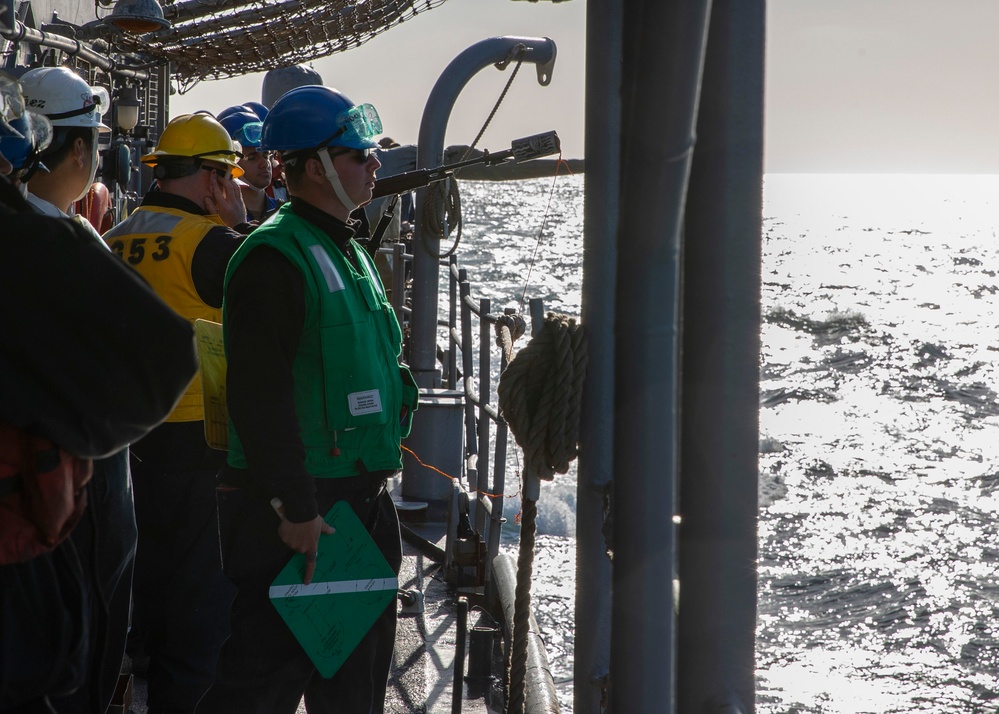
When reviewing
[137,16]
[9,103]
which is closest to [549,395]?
[9,103]

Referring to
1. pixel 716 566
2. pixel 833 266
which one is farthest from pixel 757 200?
pixel 833 266

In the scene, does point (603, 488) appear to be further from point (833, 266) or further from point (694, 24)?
point (833, 266)

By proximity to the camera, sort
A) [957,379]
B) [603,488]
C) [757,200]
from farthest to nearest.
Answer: [957,379] → [603,488] → [757,200]

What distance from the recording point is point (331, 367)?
2.44m

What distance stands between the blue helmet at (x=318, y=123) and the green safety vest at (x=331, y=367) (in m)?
0.23

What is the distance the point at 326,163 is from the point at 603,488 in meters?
1.32

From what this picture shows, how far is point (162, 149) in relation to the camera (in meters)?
3.37

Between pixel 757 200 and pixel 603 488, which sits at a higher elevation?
pixel 757 200

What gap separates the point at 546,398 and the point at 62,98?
196 centimetres

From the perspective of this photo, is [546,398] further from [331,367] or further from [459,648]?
[459,648]

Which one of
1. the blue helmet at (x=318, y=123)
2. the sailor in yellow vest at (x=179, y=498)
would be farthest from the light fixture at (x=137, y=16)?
the blue helmet at (x=318, y=123)

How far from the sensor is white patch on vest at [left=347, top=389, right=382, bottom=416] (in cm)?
245

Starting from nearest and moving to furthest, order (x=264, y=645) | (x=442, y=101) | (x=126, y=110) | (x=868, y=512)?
(x=264, y=645)
(x=442, y=101)
(x=126, y=110)
(x=868, y=512)

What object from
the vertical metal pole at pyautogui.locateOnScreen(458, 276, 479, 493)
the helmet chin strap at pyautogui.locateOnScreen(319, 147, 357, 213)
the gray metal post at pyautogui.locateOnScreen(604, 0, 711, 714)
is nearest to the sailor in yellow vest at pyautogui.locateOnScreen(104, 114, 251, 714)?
the helmet chin strap at pyautogui.locateOnScreen(319, 147, 357, 213)
